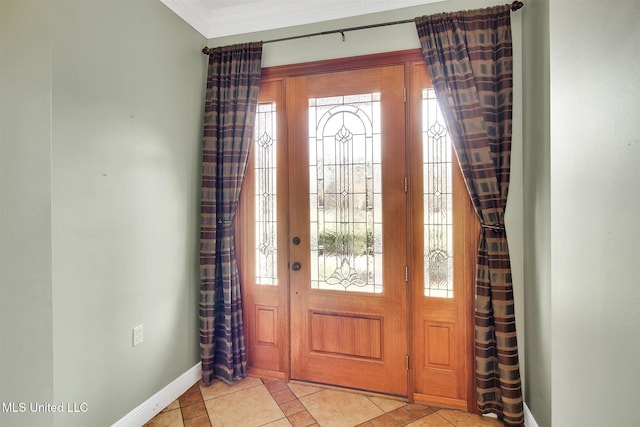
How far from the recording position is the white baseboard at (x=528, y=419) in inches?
73.2

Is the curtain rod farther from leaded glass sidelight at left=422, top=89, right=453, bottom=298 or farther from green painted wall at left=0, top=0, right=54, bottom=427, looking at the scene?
green painted wall at left=0, top=0, right=54, bottom=427

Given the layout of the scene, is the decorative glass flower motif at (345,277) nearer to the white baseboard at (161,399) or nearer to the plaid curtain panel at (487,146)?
the plaid curtain panel at (487,146)

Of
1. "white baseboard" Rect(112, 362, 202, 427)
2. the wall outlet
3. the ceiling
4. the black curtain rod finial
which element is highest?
the ceiling

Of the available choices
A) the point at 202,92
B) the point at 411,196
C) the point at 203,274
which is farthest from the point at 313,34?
the point at 203,274

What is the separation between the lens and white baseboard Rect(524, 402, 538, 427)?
1.86 m

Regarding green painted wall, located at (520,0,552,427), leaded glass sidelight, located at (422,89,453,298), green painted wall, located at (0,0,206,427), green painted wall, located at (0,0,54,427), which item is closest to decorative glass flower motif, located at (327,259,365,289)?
leaded glass sidelight, located at (422,89,453,298)

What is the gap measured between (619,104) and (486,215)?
5.71 feet

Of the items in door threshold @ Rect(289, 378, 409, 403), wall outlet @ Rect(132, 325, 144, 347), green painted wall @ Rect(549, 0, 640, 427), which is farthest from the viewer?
door threshold @ Rect(289, 378, 409, 403)

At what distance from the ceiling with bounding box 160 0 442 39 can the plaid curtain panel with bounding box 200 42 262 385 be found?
0.20 m

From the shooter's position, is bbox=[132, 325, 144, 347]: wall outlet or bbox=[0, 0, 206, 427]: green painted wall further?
bbox=[132, 325, 144, 347]: wall outlet

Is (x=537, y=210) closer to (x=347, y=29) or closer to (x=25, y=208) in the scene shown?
(x=347, y=29)

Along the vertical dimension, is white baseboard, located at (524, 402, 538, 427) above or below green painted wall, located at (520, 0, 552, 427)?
below

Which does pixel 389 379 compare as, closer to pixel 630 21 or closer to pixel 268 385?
pixel 268 385

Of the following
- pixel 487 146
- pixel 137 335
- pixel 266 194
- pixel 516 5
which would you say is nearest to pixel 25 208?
pixel 137 335
